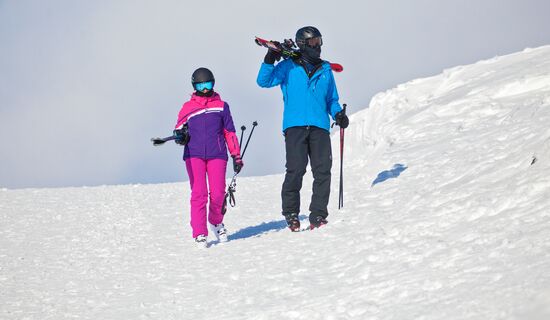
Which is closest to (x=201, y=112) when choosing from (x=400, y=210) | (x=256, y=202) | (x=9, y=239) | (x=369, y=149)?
(x=400, y=210)

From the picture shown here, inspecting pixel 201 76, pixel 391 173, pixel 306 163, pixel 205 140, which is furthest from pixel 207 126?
pixel 391 173

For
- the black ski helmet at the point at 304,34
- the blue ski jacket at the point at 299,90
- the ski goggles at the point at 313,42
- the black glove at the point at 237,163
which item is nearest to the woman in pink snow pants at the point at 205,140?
the black glove at the point at 237,163

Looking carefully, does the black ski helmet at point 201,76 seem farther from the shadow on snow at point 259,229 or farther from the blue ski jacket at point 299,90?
the shadow on snow at point 259,229

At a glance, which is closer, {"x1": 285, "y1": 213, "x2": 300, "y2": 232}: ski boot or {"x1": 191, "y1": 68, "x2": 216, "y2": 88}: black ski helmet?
{"x1": 285, "y1": 213, "x2": 300, "y2": 232}: ski boot

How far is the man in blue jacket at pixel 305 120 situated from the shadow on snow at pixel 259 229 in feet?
3.27

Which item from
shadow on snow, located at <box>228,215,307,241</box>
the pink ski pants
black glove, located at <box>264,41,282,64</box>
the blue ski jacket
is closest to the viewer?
black glove, located at <box>264,41,282,64</box>

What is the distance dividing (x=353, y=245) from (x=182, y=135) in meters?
3.42

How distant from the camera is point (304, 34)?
962 centimetres

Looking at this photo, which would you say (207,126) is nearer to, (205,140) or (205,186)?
(205,140)

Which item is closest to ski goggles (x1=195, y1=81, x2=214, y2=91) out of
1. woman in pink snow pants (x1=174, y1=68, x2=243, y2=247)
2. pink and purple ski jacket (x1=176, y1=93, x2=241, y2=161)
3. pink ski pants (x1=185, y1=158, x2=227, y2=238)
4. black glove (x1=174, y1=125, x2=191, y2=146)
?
woman in pink snow pants (x1=174, y1=68, x2=243, y2=247)

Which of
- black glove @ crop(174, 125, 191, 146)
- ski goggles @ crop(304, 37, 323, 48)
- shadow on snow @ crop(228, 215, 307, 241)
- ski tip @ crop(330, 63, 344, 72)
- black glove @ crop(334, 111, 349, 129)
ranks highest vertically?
ski goggles @ crop(304, 37, 323, 48)

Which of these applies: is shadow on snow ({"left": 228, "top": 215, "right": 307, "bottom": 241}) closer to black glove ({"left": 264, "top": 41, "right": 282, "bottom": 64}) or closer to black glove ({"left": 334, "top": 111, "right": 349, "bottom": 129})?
black glove ({"left": 334, "top": 111, "right": 349, "bottom": 129})

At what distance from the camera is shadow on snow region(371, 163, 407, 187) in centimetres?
1271

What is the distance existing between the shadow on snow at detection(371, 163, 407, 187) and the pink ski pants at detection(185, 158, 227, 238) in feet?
12.2
